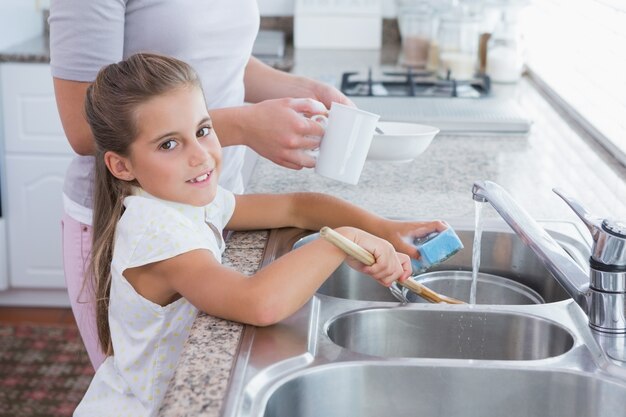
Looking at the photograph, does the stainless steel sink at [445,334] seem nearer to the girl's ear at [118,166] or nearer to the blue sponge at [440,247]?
the blue sponge at [440,247]

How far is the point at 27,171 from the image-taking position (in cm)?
313

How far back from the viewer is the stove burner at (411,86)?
240 cm

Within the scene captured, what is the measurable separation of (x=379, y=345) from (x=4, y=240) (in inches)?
93.0

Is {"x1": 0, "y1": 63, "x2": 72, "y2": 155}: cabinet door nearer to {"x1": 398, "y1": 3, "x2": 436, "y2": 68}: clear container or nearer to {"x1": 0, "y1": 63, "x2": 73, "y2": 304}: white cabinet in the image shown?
{"x1": 0, "y1": 63, "x2": 73, "y2": 304}: white cabinet

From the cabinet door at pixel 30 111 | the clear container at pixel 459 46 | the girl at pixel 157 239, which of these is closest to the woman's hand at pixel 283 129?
the girl at pixel 157 239

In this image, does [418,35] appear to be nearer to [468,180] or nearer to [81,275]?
[468,180]

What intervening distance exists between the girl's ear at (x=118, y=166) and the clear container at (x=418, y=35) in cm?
191

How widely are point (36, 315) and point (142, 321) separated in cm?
229

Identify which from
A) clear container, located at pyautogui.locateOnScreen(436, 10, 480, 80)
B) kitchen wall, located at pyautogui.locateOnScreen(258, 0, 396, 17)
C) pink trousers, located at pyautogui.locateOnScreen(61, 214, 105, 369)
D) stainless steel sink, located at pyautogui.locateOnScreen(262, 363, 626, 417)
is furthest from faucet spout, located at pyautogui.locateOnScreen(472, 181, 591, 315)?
kitchen wall, located at pyautogui.locateOnScreen(258, 0, 396, 17)

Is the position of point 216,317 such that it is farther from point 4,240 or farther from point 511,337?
point 4,240

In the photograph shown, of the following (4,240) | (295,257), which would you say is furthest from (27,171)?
(295,257)

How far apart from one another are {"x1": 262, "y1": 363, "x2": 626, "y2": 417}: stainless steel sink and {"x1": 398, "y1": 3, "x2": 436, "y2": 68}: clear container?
6.90 feet

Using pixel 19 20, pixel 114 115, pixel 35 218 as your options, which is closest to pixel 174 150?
pixel 114 115

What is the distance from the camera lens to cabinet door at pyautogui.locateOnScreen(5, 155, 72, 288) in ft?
10.3
